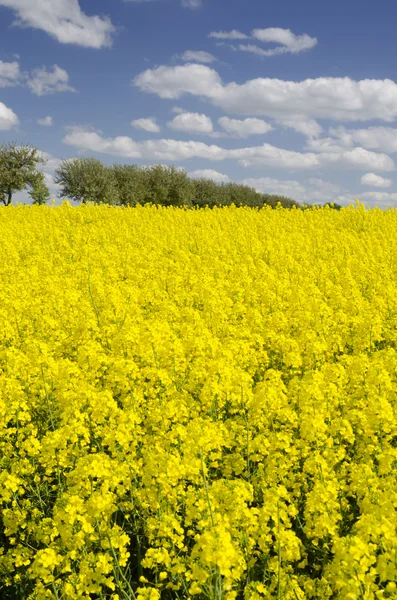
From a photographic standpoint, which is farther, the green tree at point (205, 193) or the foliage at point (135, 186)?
the green tree at point (205, 193)

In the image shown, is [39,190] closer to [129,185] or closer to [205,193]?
[129,185]

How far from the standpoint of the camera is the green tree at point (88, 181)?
42844 mm

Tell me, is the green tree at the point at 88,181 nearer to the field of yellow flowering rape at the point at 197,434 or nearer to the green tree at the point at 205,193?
the green tree at the point at 205,193

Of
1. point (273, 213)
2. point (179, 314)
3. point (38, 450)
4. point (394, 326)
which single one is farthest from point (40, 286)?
point (273, 213)

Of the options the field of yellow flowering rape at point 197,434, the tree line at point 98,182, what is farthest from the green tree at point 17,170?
the field of yellow flowering rape at point 197,434

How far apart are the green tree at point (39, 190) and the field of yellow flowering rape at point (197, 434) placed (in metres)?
34.4

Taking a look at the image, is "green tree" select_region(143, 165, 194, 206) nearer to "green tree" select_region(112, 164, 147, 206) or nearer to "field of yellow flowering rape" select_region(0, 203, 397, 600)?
"green tree" select_region(112, 164, 147, 206)

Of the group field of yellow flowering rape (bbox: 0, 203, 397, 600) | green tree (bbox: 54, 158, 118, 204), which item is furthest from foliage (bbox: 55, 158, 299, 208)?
field of yellow flowering rape (bbox: 0, 203, 397, 600)

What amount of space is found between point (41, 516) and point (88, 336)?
306cm

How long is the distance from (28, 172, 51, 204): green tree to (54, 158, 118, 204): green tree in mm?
2355

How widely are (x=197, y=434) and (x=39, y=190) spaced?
44.3m

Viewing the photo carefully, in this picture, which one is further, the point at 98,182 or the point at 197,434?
the point at 98,182

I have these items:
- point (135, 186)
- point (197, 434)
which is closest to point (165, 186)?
point (135, 186)

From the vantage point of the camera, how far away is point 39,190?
1748 inches
